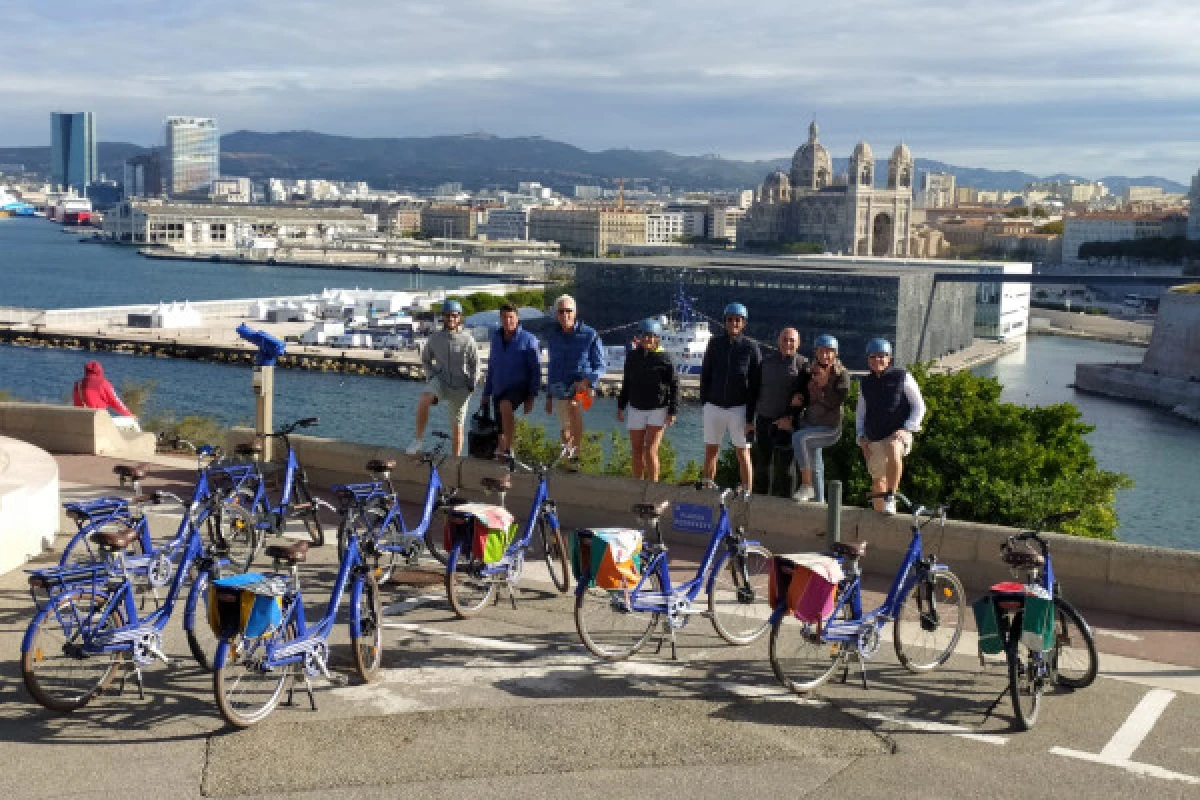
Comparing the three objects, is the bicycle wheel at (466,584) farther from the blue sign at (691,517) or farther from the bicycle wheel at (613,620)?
the blue sign at (691,517)

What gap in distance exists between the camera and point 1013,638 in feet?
17.5

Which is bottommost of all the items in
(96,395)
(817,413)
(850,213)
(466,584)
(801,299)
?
(801,299)

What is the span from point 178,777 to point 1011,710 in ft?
9.68

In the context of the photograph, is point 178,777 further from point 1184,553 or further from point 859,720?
point 1184,553

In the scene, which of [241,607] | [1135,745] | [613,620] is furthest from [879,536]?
[241,607]

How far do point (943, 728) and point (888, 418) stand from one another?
251cm

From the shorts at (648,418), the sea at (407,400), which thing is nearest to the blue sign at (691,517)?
the shorts at (648,418)

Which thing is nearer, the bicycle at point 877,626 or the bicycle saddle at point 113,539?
the bicycle saddle at point 113,539

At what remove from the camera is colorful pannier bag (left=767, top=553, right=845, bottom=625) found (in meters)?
5.54

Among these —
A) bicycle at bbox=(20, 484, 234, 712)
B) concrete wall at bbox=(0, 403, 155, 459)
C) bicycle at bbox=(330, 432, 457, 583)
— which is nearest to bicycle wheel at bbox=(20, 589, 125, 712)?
bicycle at bbox=(20, 484, 234, 712)

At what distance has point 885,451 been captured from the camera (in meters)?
7.52

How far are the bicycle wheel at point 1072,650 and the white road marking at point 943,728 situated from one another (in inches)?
18.6

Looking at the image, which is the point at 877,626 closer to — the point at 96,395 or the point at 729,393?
the point at 729,393

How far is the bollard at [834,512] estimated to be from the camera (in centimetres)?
711
